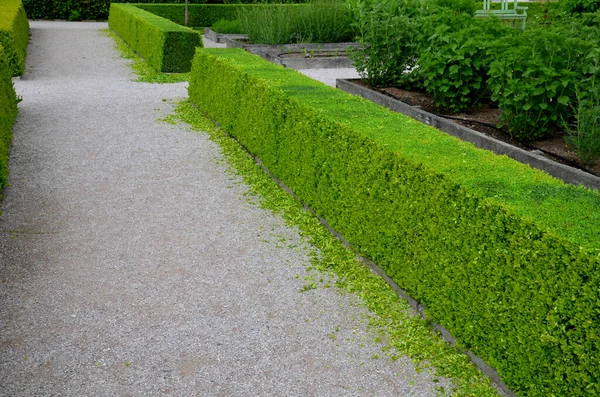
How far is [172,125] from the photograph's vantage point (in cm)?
984

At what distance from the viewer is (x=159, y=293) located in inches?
191

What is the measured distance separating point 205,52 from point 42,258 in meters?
5.84

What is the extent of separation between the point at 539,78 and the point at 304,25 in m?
10.6

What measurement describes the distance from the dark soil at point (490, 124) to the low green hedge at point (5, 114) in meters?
5.09

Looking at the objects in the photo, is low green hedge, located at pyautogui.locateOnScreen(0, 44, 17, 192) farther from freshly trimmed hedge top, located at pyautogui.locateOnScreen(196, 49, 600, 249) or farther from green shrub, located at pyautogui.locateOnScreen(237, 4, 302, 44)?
green shrub, located at pyautogui.locateOnScreen(237, 4, 302, 44)

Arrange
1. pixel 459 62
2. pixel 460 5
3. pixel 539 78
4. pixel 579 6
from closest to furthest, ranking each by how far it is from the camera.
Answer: pixel 539 78 → pixel 459 62 → pixel 460 5 → pixel 579 6

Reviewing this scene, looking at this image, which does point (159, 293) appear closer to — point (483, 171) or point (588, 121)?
point (483, 171)

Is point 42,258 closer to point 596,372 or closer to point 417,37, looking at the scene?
point 596,372

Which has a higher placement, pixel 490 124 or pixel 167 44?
pixel 167 44

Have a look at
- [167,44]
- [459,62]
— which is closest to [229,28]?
[167,44]

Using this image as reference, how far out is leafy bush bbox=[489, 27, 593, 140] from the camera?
7164 millimetres

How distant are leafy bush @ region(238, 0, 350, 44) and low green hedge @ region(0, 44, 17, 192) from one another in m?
8.03

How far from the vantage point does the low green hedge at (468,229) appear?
3.21 meters

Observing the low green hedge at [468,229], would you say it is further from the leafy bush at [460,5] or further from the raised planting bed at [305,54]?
the raised planting bed at [305,54]
